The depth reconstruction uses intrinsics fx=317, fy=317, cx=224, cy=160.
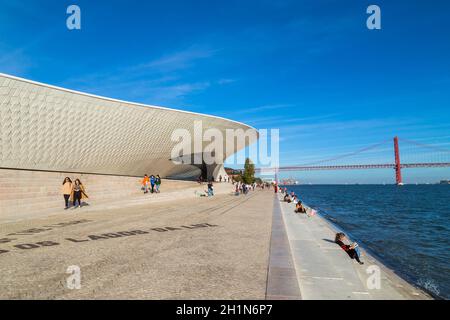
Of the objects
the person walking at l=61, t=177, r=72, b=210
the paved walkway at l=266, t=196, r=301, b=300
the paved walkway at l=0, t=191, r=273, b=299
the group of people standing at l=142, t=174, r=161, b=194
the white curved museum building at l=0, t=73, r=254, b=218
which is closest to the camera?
the paved walkway at l=266, t=196, r=301, b=300

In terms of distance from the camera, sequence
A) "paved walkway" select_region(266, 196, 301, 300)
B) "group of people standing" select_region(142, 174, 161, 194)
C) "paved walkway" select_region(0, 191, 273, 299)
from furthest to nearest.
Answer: "group of people standing" select_region(142, 174, 161, 194)
"paved walkway" select_region(0, 191, 273, 299)
"paved walkway" select_region(266, 196, 301, 300)

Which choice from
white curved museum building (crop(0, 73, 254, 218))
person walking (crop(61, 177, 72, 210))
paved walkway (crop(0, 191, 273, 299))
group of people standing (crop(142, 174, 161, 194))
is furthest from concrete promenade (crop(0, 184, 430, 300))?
group of people standing (crop(142, 174, 161, 194))

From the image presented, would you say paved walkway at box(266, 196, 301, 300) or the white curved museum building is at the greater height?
the white curved museum building

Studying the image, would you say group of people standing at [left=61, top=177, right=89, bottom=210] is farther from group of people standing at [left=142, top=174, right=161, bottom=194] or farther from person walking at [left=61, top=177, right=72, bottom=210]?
group of people standing at [left=142, top=174, right=161, bottom=194]

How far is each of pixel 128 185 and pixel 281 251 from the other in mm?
15899

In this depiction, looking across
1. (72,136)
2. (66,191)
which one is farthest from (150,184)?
(66,191)

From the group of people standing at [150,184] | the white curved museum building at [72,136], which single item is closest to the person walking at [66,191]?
the white curved museum building at [72,136]

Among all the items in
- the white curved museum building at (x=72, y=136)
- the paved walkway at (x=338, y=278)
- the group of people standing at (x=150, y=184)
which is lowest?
the paved walkway at (x=338, y=278)

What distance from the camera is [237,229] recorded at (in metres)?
8.05

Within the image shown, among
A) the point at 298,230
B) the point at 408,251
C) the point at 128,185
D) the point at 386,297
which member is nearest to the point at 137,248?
the point at 386,297

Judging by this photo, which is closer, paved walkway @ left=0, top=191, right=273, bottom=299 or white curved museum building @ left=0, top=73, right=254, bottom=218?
paved walkway @ left=0, top=191, right=273, bottom=299

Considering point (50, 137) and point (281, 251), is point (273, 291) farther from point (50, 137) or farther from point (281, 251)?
point (50, 137)

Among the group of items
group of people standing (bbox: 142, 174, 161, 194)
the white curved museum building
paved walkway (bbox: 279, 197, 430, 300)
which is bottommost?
paved walkway (bbox: 279, 197, 430, 300)

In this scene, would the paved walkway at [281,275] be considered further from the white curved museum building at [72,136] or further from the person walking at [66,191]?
the white curved museum building at [72,136]
